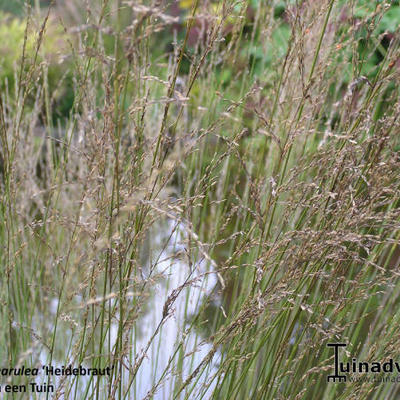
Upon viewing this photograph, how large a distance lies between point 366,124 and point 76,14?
3.18 feet

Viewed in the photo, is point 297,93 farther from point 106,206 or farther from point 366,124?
point 106,206

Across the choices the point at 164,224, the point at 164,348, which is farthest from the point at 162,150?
the point at 164,224

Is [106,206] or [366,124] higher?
[366,124]

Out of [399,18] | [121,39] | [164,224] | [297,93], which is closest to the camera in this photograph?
[121,39]

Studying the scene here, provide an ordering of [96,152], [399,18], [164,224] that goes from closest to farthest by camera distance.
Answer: [96,152]
[164,224]
[399,18]

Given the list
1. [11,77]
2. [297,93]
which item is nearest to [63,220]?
[297,93]

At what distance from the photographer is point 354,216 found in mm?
1010

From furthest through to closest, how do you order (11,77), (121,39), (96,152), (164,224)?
(11,77) < (164,224) < (96,152) < (121,39)

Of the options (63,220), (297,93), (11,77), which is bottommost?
(11,77)

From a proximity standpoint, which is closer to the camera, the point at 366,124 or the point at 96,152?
the point at 96,152

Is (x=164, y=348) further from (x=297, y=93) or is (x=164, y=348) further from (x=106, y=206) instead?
(x=106, y=206)

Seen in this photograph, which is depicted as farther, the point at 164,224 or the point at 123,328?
the point at 164,224

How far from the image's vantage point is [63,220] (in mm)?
965

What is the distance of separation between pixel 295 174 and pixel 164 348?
1181 millimetres
